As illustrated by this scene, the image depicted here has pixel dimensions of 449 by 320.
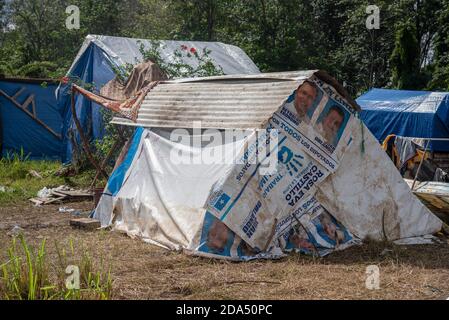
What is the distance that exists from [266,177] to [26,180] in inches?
319

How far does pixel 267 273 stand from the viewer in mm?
6527

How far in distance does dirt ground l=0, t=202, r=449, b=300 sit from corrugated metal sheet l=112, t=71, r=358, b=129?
1.75 meters

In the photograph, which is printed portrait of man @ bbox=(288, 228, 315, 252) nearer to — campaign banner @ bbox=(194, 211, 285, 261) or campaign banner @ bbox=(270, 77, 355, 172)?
campaign banner @ bbox=(194, 211, 285, 261)

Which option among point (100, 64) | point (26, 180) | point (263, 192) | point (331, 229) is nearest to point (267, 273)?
point (263, 192)

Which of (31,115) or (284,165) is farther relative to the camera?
(31,115)

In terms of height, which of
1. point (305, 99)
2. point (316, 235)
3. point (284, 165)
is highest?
point (305, 99)

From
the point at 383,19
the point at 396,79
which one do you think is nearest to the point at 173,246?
the point at 396,79

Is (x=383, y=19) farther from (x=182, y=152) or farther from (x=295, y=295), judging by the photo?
(x=295, y=295)

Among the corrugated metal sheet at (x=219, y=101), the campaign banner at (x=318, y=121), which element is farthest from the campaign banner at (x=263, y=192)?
the corrugated metal sheet at (x=219, y=101)

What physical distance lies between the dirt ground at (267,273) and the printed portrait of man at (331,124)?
140cm

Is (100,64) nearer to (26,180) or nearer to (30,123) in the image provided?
(26,180)

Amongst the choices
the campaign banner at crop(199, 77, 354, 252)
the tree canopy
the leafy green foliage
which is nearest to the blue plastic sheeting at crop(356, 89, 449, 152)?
the tree canopy

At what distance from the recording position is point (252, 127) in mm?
7547

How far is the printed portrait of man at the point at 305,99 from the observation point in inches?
302
